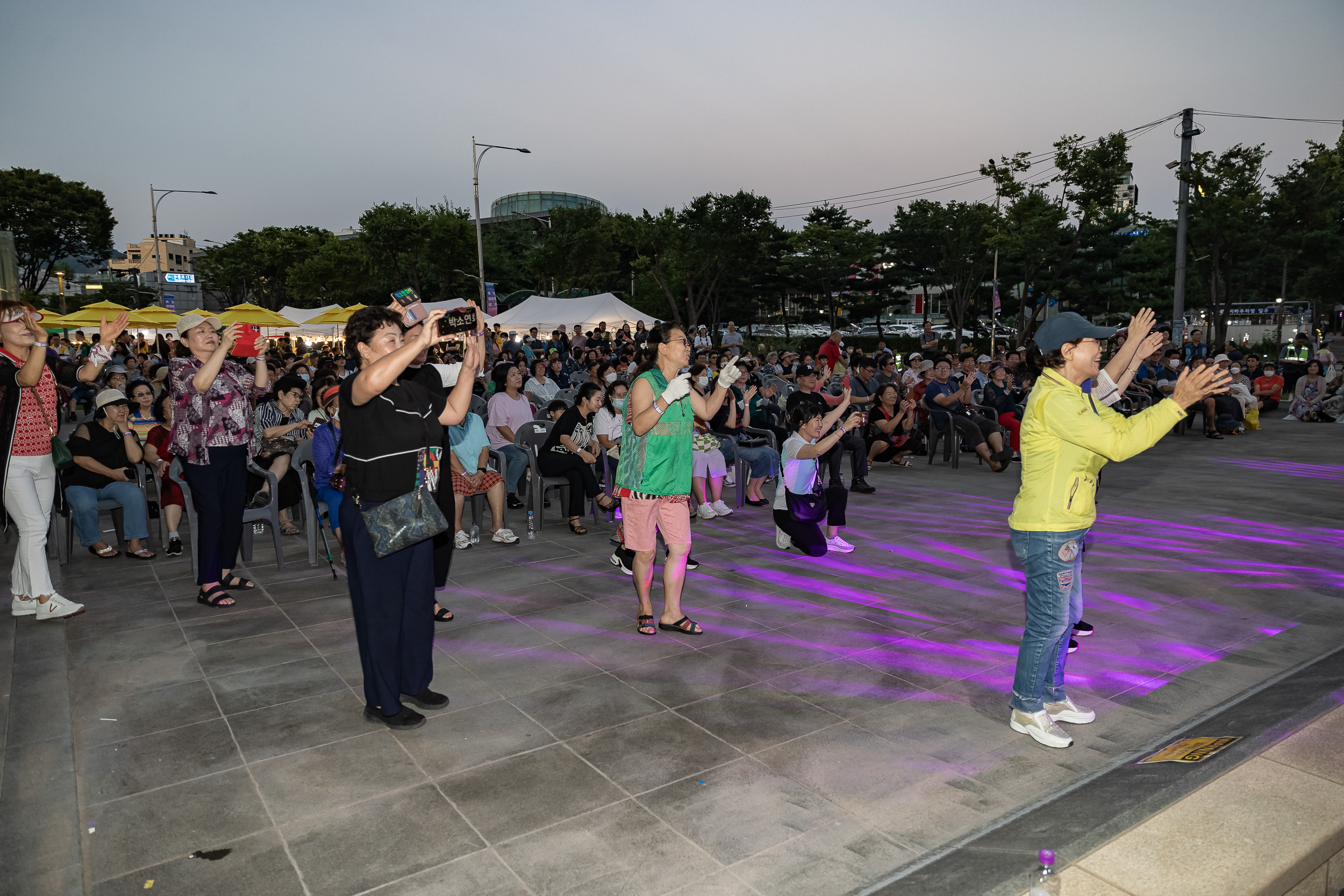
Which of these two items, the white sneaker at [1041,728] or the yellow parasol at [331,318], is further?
the yellow parasol at [331,318]

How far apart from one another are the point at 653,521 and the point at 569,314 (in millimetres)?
24656

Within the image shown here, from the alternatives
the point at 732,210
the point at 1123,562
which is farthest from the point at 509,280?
the point at 1123,562

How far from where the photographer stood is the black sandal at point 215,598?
5387 mm

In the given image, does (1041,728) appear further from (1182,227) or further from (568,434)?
(1182,227)

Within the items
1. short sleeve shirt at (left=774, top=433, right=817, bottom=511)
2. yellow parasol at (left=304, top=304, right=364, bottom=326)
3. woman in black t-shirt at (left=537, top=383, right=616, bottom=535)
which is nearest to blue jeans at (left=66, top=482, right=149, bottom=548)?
woman in black t-shirt at (left=537, top=383, right=616, bottom=535)

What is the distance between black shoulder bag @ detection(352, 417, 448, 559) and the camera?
3424 mm

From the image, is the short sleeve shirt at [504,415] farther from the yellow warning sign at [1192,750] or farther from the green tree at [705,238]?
the green tree at [705,238]

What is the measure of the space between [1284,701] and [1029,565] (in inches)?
59.7

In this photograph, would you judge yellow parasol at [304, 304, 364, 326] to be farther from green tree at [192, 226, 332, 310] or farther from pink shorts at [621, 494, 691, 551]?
green tree at [192, 226, 332, 310]

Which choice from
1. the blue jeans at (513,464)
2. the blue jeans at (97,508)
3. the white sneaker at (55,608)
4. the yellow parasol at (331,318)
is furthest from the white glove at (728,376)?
the yellow parasol at (331,318)

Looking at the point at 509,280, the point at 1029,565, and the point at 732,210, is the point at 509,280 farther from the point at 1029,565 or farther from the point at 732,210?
the point at 1029,565

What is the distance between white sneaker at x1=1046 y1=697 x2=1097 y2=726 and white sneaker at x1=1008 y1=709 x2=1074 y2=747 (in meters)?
0.05

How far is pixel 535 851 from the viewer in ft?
9.04

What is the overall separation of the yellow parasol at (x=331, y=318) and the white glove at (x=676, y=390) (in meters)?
27.5
